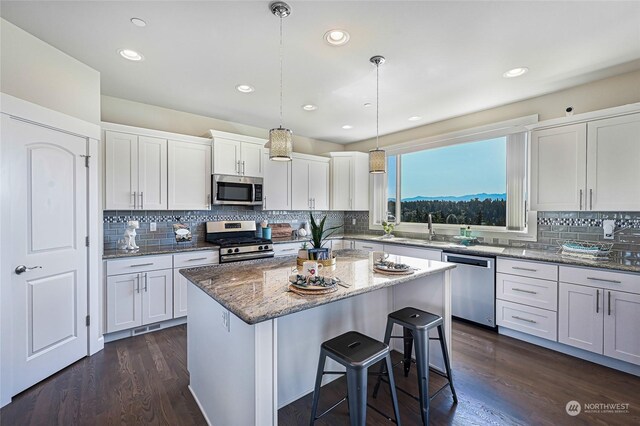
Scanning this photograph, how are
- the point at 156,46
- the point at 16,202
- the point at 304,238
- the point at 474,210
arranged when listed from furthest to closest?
the point at 304,238 < the point at 474,210 < the point at 156,46 < the point at 16,202

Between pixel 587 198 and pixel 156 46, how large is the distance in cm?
421

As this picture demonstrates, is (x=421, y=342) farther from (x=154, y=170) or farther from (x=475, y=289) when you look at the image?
(x=154, y=170)

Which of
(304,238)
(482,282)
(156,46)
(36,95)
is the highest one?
(156,46)

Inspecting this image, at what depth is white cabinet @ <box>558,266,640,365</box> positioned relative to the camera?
2371mm

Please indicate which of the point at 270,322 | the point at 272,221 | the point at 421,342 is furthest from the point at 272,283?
the point at 272,221

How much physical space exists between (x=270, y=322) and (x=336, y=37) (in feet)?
6.93

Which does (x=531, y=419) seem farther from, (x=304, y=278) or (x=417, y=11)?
(x=417, y=11)

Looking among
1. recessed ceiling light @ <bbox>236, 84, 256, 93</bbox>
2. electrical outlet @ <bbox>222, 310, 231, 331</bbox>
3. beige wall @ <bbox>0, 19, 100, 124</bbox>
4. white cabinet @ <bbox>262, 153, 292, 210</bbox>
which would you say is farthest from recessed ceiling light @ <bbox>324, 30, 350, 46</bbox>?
white cabinet @ <bbox>262, 153, 292, 210</bbox>

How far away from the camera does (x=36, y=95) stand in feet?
7.39

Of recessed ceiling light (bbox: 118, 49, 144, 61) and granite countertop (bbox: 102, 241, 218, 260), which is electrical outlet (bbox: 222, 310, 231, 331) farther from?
recessed ceiling light (bbox: 118, 49, 144, 61)

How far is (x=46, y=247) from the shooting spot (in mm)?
2328

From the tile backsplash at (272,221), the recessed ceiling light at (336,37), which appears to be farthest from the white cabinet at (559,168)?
Answer: the recessed ceiling light at (336,37)

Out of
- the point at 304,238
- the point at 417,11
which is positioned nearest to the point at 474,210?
the point at 304,238

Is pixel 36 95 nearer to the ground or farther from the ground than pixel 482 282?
farther from the ground
